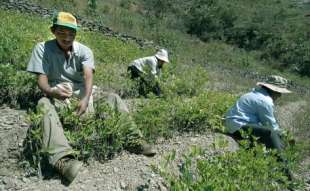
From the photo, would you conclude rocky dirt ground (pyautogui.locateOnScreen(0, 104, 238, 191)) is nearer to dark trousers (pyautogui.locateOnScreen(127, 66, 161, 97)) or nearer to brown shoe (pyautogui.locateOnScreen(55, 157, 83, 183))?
brown shoe (pyautogui.locateOnScreen(55, 157, 83, 183))

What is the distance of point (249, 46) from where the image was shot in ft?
84.9

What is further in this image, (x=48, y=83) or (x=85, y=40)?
(x=85, y=40)

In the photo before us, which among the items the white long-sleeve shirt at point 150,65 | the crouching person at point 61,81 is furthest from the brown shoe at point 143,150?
the white long-sleeve shirt at point 150,65

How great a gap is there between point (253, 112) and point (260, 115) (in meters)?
0.12

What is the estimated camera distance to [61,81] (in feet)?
16.4

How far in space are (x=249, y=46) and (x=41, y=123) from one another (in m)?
22.8

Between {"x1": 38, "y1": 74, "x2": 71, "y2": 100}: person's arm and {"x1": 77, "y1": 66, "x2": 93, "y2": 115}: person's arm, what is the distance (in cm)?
19

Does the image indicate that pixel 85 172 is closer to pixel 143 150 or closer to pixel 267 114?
pixel 143 150

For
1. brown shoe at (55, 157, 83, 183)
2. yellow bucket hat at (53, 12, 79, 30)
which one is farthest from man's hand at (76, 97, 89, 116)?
yellow bucket hat at (53, 12, 79, 30)

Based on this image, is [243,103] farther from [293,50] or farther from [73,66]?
[293,50]

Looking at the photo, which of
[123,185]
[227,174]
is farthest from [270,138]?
[227,174]

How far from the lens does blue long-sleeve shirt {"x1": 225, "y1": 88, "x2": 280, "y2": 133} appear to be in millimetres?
5531

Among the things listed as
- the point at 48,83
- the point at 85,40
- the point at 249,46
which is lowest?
the point at 249,46

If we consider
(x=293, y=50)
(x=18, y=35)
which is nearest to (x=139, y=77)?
(x=18, y=35)
